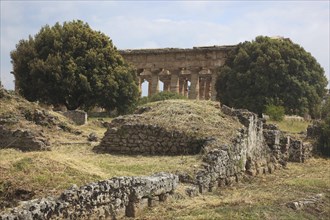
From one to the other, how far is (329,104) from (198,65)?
20585 millimetres

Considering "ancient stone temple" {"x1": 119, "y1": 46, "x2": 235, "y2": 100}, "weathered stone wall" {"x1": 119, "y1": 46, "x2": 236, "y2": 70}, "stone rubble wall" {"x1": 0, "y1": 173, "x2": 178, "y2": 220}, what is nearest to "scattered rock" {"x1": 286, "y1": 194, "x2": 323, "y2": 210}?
"stone rubble wall" {"x1": 0, "y1": 173, "x2": 178, "y2": 220}

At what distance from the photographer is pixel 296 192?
535 inches

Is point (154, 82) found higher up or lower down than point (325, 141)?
higher up

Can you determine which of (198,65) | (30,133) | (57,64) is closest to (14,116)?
(30,133)

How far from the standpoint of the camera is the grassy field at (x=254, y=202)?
31.6 feet

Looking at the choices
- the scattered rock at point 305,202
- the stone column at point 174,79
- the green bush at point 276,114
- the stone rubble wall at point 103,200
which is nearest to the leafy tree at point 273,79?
the green bush at point 276,114

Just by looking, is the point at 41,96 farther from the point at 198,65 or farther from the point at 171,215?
the point at 171,215

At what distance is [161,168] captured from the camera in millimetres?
12742

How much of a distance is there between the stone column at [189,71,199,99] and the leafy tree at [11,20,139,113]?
16070mm

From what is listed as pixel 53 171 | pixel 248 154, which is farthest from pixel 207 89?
pixel 53 171

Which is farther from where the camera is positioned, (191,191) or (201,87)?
(201,87)

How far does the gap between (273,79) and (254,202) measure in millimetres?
32990

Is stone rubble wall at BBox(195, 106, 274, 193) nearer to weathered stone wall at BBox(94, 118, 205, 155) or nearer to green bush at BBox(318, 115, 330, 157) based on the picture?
weathered stone wall at BBox(94, 118, 205, 155)

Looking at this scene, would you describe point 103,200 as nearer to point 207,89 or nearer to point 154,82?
point 154,82
